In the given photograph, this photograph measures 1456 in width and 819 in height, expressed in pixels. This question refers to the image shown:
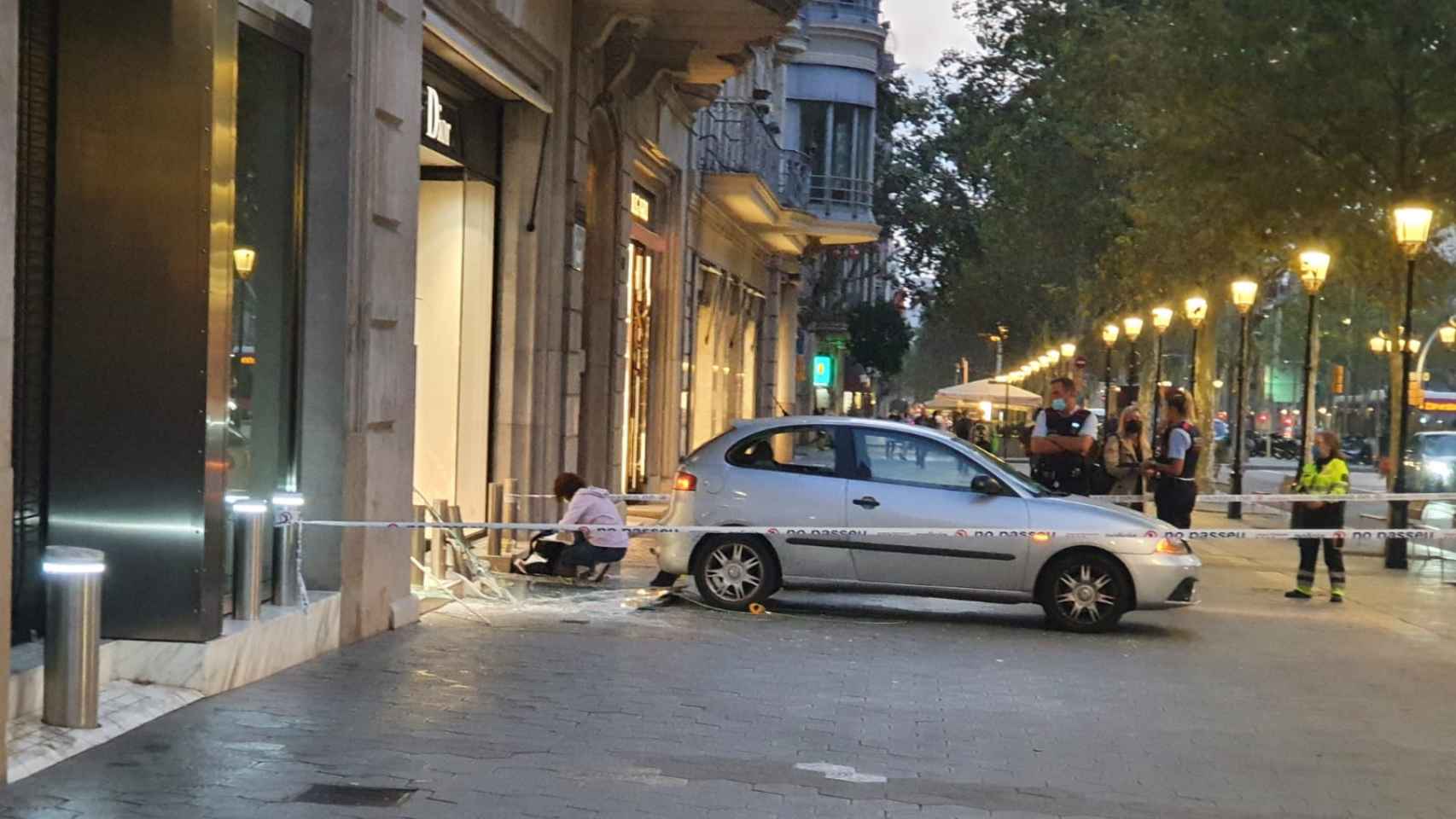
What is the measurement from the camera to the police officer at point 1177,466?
17.1 meters

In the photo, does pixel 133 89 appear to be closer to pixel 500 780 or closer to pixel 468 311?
pixel 500 780

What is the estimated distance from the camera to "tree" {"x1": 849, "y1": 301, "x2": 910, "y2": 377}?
61.8 metres

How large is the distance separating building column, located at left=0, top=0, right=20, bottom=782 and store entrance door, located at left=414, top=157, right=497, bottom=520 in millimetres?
9097

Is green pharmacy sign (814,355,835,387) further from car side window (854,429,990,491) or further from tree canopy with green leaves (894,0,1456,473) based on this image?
car side window (854,429,990,491)

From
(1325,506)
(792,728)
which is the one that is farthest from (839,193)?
(792,728)

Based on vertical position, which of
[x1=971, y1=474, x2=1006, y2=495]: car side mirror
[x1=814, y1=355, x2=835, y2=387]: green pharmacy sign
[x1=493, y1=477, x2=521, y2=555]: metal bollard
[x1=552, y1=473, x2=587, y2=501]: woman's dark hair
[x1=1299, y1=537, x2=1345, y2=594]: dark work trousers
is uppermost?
[x1=814, y1=355, x2=835, y2=387]: green pharmacy sign

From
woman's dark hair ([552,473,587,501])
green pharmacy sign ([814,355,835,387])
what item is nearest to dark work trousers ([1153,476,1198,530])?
woman's dark hair ([552,473,587,501])

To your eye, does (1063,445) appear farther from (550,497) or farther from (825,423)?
(825,423)

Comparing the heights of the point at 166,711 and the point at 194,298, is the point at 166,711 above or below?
below

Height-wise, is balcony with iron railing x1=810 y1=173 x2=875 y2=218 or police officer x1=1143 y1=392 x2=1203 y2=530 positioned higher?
balcony with iron railing x1=810 y1=173 x2=875 y2=218

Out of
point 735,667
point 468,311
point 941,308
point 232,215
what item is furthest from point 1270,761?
point 941,308

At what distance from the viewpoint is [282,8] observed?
1016 centimetres

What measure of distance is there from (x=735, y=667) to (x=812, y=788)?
10.8 feet

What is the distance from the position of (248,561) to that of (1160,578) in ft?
22.1
